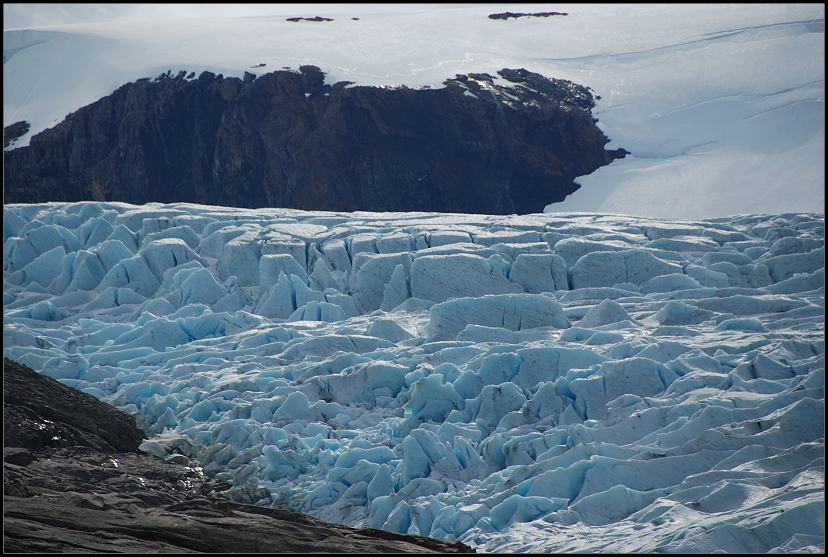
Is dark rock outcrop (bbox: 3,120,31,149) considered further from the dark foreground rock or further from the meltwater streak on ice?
the dark foreground rock

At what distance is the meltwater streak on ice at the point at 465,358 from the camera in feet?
16.1

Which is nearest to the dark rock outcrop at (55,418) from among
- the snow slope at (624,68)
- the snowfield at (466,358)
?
the snowfield at (466,358)

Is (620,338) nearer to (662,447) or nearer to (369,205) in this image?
(662,447)

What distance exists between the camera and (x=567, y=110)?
22.8m

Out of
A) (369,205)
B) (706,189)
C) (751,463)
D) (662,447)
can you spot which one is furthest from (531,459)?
(369,205)

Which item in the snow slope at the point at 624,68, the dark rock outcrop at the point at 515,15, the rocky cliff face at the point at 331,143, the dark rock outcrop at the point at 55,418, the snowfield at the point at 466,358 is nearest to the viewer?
the snowfield at the point at 466,358

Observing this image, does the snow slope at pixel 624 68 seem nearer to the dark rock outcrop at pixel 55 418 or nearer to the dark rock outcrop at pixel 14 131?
the dark rock outcrop at pixel 14 131

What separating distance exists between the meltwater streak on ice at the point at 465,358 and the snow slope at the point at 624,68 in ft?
27.9

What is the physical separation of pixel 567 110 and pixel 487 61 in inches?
150

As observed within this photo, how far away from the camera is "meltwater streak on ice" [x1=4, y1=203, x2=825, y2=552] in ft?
16.1

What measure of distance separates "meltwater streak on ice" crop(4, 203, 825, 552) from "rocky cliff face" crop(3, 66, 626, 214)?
10.7 meters

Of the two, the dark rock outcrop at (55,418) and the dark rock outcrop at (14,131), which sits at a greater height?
the dark rock outcrop at (14,131)

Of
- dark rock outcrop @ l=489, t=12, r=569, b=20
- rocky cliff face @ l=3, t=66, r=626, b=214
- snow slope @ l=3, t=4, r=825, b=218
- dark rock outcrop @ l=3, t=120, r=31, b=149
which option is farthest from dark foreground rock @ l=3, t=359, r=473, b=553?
dark rock outcrop @ l=489, t=12, r=569, b=20

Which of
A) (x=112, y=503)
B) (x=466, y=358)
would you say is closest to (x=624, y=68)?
(x=466, y=358)
